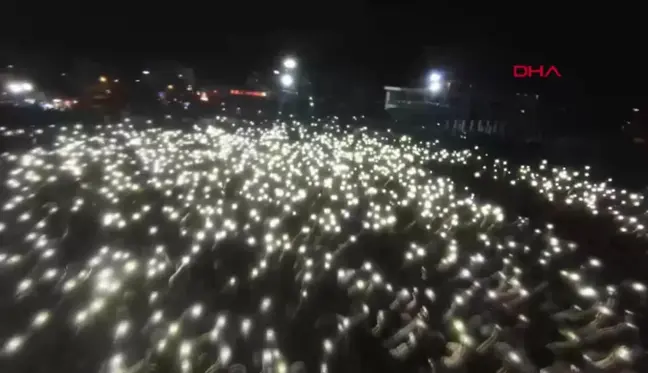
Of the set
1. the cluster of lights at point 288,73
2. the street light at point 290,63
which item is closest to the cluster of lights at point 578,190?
the cluster of lights at point 288,73

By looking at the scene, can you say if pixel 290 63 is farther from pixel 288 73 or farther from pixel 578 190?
pixel 578 190

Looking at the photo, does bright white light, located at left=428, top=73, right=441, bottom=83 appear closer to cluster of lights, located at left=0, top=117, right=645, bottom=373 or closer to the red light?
the red light

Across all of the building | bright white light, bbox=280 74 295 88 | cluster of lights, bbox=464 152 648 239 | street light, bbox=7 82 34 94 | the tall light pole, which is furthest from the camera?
bright white light, bbox=280 74 295 88

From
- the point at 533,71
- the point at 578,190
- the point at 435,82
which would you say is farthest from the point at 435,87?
the point at 578,190

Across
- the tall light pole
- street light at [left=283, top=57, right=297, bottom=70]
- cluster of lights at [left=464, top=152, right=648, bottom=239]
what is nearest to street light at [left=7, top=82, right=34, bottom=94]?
cluster of lights at [left=464, top=152, right=648, bottom=239]

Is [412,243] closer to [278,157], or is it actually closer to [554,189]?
[554,189]

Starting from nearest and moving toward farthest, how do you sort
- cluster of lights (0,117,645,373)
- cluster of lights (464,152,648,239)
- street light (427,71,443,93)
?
cluster of lights (0,117,645,373) < cluster of lights (464,152,648,239) < street light (427,71,443,93)

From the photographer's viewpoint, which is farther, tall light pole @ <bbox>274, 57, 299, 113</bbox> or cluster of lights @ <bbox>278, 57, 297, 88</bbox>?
cluster of lights @ <bbox>278, 57, 297, 88</bbox>

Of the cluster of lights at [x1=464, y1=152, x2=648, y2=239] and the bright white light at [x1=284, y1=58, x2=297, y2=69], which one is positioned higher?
the cluster of lights at [x1=464, y1=152, x2=648, y2=239]

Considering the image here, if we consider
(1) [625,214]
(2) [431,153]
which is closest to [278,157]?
(2) [431,153]
